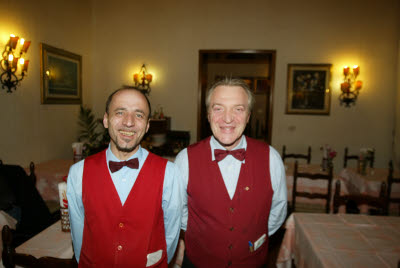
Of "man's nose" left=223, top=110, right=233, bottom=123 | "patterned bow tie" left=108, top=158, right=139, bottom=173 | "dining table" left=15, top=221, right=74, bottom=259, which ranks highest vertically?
"man's nose" left=223, top=110, right=233, bottom=123

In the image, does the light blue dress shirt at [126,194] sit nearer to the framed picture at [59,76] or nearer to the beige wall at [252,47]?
the framed picture at [59,76]

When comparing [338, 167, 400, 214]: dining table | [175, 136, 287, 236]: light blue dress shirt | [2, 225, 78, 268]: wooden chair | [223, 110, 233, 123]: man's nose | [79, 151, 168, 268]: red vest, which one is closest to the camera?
[2, 225, 78, 268]: wooden chair

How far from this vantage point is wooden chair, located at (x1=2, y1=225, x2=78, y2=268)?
40.5 inches

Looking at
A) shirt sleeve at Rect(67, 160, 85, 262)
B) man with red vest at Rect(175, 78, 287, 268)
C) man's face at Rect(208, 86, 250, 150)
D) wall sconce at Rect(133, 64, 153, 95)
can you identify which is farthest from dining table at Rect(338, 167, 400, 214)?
wall sconce at Rect(133, 64, 153, 95)

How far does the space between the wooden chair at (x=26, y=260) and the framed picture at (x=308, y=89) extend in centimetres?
465

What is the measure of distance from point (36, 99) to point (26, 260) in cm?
327

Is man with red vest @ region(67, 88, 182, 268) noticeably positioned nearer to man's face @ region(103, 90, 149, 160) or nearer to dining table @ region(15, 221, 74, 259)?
man's face @ region(103, 90, 149, 160)

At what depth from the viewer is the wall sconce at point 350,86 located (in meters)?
4.68

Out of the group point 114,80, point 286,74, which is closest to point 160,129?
point 114,80

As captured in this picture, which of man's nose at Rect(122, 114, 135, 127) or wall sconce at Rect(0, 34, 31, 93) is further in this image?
wall sconce at Rect(0, 34, 31, 93)

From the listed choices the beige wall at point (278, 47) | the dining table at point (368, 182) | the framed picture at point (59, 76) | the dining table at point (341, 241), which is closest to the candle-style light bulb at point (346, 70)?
the beige wall at point (278, 47)

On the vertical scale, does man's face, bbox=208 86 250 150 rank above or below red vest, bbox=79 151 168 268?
above

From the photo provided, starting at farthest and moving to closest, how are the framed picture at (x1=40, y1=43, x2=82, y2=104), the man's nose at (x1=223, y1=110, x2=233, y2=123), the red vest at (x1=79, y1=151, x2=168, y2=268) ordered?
the framed picture at (x1=40, y1=43, x2=82, y2=104) < the man's nose at (x1=223, y1=110, x2=233, y2=123) < the red vest at (x1=79, y1=151, x2=168, y2=268)

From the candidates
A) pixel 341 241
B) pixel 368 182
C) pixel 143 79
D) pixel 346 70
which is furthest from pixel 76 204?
pixel 346 70
